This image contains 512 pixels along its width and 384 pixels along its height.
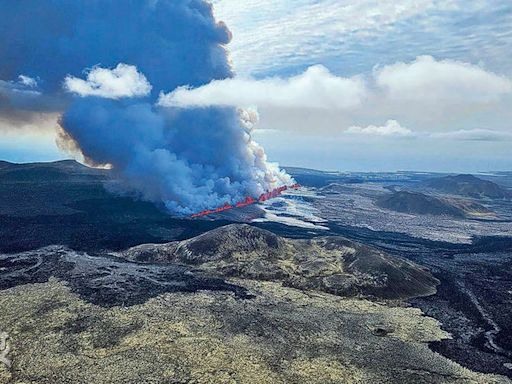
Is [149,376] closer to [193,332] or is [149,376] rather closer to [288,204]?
[193,332]

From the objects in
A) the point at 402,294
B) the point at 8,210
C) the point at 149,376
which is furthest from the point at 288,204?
the point at 149,376

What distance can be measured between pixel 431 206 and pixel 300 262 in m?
123

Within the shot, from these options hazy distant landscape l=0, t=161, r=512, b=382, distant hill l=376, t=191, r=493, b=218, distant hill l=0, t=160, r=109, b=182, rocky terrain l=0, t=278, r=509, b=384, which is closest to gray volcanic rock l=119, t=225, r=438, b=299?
hazy distant landscape l=0, t=161, r=512, b=382

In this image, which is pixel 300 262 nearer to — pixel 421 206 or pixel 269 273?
pixel 269 273

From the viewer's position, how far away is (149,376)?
1490 inches

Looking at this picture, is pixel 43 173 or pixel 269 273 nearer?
pixel 269 273

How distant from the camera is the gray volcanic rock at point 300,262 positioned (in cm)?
6812

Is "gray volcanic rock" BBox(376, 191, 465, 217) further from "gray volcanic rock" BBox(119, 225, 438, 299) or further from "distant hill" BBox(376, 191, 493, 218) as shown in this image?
"gray volcanic rock" BBox(119, 225, 438, 299)

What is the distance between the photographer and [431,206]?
596 ft

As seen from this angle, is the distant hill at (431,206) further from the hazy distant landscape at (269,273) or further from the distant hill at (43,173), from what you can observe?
the distant hill at (43,173)

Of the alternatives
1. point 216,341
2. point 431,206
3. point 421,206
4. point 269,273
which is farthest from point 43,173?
point 431,206

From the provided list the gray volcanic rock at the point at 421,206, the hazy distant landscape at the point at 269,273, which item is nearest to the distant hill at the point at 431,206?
the gray volcanic rock at the point at 421,206

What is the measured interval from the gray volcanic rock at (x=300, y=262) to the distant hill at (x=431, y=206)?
105306mm

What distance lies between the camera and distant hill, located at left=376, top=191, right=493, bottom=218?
177625 mm
